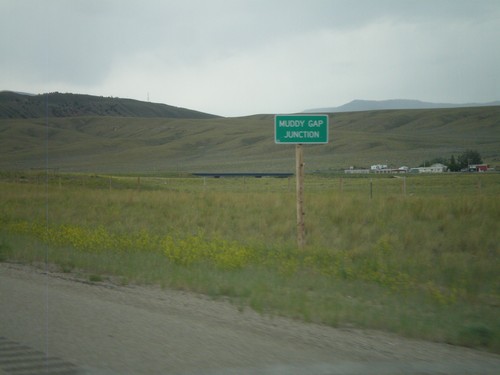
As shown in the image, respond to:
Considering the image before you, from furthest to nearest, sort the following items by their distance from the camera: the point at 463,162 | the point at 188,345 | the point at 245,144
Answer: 1. the point at 245,144
2. the point at 463,162
3. the point at 188,345

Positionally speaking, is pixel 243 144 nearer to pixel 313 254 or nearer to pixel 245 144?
pixel 245 144

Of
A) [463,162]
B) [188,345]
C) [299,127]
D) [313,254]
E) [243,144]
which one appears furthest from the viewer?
[243,144]

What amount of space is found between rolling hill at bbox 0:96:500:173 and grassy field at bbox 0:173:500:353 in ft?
174

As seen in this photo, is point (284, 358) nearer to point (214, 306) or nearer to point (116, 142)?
point (214, 306)

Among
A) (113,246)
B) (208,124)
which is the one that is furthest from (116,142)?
(113,246)

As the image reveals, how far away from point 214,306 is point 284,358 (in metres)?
2.90

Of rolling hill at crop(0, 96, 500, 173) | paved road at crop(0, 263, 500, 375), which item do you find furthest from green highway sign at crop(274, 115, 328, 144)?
rolling hill at crop(0, 96, 500, 173)

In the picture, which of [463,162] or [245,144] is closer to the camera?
[463,162]

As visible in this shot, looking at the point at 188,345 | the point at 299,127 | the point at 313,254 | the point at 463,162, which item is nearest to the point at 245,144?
the point at 463,162

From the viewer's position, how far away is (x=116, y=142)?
161375mm

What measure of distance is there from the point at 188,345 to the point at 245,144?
13302 centimetres

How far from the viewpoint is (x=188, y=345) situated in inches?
265

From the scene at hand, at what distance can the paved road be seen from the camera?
6.01 m

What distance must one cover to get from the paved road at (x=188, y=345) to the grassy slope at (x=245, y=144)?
70.8 m
